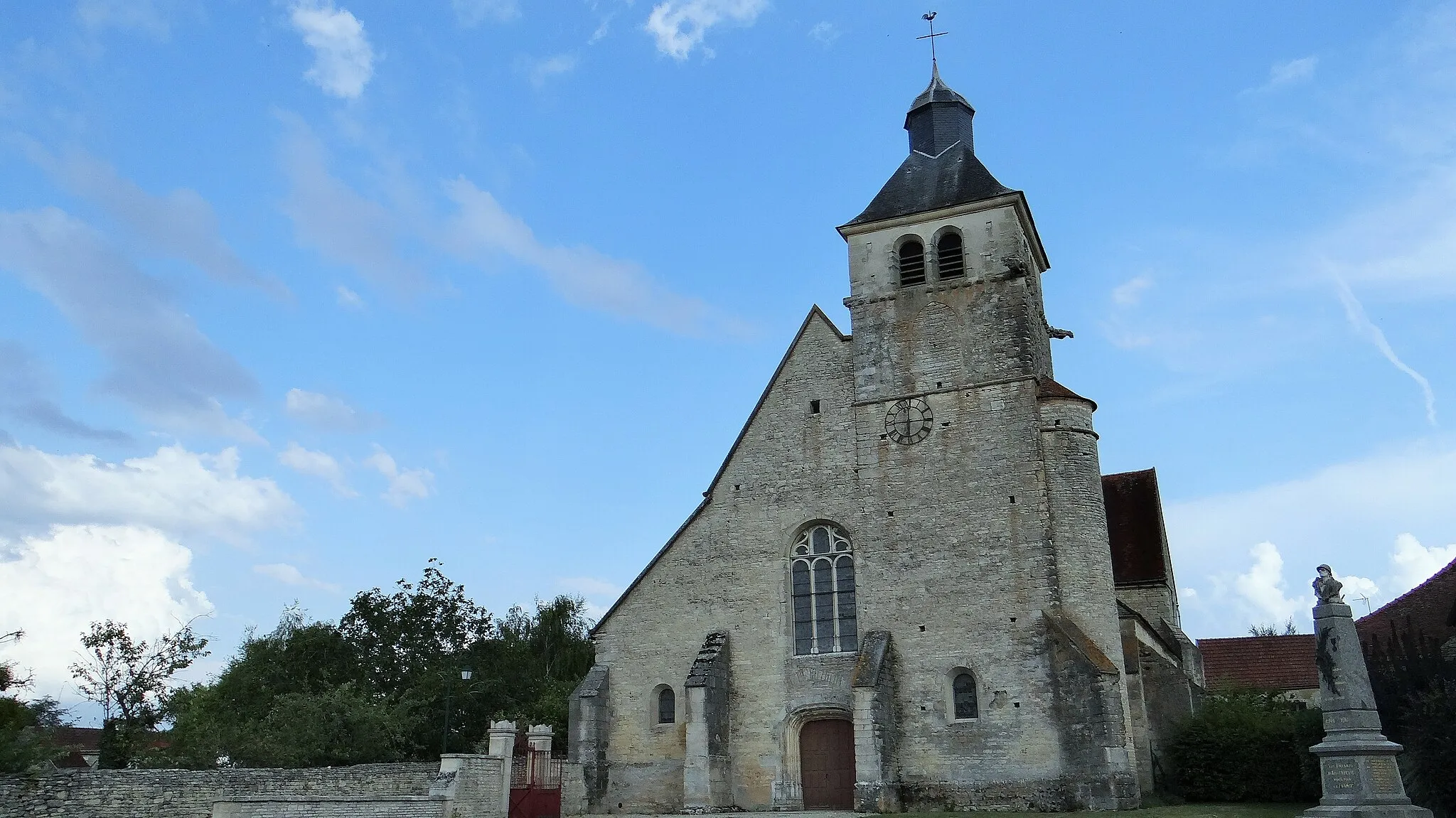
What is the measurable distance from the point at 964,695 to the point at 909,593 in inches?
89.4

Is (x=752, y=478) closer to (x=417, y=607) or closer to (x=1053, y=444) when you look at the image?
(x=1053, y=444)

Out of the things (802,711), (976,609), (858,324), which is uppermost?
(858,324)

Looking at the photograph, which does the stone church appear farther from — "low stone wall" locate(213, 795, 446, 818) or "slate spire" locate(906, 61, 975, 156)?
"low stone wall" locate(213, 795, 446, 818)

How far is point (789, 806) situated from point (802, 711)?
6.19 feet

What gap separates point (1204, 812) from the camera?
17.1 metres

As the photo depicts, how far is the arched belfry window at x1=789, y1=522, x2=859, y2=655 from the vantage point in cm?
2225

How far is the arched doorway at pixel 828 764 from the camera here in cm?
2153

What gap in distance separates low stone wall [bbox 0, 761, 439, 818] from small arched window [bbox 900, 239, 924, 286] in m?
14.3

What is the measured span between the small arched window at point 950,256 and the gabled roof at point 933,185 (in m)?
0.73

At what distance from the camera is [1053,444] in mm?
21484

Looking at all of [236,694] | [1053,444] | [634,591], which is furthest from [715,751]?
[236,694]

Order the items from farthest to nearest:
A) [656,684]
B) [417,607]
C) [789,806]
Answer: [417,607] < [656,684] < [789,806]

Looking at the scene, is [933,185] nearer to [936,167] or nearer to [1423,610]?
[936,167]

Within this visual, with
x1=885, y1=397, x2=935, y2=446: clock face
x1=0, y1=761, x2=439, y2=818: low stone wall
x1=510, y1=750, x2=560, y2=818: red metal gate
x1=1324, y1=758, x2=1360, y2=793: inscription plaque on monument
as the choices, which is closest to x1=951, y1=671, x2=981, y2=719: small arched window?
x1=885, y1=397, x2=935, y2=446: clock face
